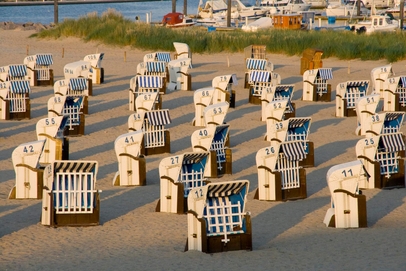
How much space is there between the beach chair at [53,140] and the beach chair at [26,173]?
9.80ft

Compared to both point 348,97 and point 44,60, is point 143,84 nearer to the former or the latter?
point 348,97

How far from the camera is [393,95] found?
2434 cm

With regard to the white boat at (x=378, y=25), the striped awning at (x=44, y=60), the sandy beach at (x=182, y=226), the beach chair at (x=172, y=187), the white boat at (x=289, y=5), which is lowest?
the sandy beach at (x=182, y=226)

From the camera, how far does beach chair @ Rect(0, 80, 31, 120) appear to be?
2205cm

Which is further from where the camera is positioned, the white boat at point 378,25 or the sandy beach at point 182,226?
the white boat at point 378,25

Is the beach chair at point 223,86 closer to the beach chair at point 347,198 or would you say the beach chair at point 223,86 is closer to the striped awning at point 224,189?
the beach chair at point 347,198

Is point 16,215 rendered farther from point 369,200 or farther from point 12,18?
point 12,18

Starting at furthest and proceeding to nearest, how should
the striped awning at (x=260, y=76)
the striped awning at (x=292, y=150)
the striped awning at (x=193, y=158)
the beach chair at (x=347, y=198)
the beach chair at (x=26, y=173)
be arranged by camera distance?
the striped awning at (x=260, y=76)
the striped awning at (x=292, y=150)
the beach chair at (x=26, y=173)
the striped awning at (x=193, y=158)
the beach chair at (x=347, y=198)

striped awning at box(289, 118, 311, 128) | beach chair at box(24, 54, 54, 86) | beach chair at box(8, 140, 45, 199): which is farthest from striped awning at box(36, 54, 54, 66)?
beach chair at box(8, 140, 45, 199)

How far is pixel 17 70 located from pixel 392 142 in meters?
14.2

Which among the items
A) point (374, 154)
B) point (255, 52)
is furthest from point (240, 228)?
point (255, 52)

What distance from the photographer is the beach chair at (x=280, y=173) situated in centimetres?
1405

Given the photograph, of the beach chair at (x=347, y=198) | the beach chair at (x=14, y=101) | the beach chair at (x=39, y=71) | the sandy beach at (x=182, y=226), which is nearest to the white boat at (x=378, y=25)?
the beach chair at (x=39, y=71)

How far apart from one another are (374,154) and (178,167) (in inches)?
156
